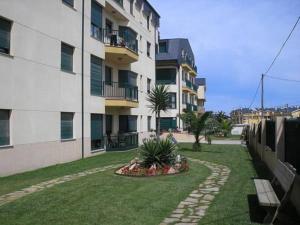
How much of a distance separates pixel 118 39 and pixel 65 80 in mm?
8394

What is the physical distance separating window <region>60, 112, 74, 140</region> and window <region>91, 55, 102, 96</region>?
3131 millimetres

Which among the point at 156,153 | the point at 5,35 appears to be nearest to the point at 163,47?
the point at 5,35

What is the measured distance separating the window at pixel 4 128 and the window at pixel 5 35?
221 cm

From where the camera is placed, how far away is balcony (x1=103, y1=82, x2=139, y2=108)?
25.6m

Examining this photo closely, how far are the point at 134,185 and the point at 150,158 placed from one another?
2.98 metres

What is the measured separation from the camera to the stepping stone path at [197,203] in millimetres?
7934

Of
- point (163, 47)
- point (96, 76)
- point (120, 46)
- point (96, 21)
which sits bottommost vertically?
point (96, 76)

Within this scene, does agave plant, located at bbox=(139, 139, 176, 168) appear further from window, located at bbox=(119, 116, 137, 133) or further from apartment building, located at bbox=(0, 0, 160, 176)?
window, located at bbox=(119, 116, 137, 133)

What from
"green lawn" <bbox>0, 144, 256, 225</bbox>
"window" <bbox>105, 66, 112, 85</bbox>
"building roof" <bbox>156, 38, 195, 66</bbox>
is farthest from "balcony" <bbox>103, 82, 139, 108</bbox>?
"building roof" <bbox>156, 38, 195, 66</bbox>

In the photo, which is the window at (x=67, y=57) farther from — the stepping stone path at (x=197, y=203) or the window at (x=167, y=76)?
the window at (x=167, y=76)

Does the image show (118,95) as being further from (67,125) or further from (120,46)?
(67,125)

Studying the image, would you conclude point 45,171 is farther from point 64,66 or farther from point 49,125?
point 64,66

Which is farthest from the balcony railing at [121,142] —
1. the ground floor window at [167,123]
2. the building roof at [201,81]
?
the building roof at [201,81]

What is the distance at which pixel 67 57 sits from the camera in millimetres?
20188
